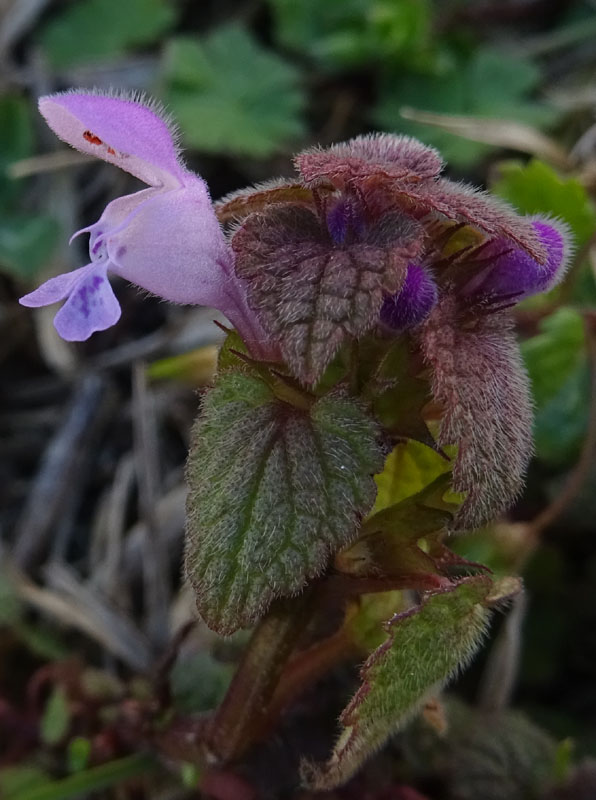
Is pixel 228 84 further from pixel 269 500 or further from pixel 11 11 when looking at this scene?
pixel 269 500

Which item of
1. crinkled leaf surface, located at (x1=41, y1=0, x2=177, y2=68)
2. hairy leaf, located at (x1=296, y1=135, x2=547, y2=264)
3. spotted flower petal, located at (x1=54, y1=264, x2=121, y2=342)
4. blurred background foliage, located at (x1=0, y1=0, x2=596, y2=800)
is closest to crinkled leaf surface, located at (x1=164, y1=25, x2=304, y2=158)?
blurred background foliage, located at (x1=0, y1=0, x2=596, y2=800)

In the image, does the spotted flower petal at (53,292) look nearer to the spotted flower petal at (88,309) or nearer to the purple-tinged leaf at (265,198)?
the spotted flower petal at (88,309)

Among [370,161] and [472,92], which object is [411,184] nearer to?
[370,161]

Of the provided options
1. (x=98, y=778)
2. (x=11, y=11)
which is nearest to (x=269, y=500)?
(x=98, y=778)

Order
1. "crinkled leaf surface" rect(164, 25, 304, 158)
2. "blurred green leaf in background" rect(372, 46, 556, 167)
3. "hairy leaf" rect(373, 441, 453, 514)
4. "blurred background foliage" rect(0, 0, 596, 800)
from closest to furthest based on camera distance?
"hairy leaf" rect(373, 441, 453, 514)
"blurred background foliage" rect(0, 0, 596, 800)
"crinkled leaf surface" rect(164, 25, 304, 158)
"blurred green leaf in background" rect(372, 46, 556, 167)

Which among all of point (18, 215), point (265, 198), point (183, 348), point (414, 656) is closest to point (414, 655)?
point (414, 656)

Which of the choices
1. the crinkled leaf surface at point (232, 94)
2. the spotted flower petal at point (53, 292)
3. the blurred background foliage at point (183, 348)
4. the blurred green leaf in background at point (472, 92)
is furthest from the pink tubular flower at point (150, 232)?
the blurred green leaf in background at point (472, 92)

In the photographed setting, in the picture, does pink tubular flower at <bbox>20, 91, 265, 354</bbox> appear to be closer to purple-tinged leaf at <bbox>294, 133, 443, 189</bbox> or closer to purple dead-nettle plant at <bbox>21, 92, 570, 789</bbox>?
purple dead-nettle plant at <bbox>21, 92, 570, 789</bbox>
